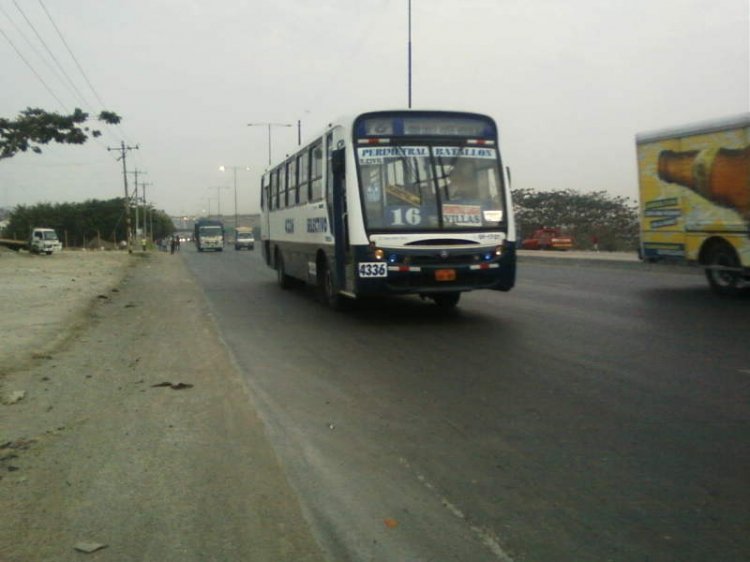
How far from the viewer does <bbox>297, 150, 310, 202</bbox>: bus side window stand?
Result: 51.5 ft

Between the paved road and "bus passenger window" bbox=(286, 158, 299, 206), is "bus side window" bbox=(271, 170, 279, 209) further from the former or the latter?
the paved road

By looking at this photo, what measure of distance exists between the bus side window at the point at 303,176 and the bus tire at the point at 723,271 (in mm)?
7959

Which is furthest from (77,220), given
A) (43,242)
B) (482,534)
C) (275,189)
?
(482,534)

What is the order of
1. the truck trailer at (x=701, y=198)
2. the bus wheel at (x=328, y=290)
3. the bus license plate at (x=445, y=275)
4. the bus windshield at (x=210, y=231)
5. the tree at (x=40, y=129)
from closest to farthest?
the bus license plate at (x=445, y=275), the bus wheel at (x=328, y=290), the truck trailer at (x=701, y=198), the tree at (x=40, y=129), the bus windshield at (x=210, y=231)

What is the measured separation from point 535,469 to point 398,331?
6.66 meters

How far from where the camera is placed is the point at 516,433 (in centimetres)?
598

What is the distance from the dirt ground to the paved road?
287mm

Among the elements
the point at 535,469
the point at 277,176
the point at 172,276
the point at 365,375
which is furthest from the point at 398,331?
the point at 172,276

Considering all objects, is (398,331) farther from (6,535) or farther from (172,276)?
(172,276)

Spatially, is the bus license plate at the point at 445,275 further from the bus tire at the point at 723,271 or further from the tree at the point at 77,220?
the tree at the point at 77,220

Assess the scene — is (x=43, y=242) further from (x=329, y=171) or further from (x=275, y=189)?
(x=329, y=171)

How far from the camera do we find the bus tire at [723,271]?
1495 cm

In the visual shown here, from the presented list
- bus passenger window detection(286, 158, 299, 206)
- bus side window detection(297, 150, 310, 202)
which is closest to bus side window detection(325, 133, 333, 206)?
bus side window detection(297, 150, 310, 202)

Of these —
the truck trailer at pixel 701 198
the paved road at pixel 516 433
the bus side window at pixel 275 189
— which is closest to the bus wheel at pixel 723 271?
the truck trailer at pixel 701 198
